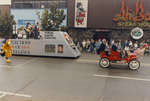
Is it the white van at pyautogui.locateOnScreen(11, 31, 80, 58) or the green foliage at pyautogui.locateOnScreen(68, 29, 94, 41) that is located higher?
the green foliage at pyautogui.locateOnScreen(68, 29, 94, 41)

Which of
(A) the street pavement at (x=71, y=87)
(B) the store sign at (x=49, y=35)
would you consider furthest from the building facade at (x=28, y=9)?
(A) the street pavement at (x=71, y=87)

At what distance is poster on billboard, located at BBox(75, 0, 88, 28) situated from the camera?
67.2 ft

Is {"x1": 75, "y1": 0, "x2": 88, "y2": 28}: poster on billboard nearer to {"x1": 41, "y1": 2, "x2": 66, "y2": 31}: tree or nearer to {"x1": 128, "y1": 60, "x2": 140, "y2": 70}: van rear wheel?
{"x1": 41, "y1": 2, "x2": 66, "y2": 31}: tree

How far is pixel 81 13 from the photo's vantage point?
67.6 ft

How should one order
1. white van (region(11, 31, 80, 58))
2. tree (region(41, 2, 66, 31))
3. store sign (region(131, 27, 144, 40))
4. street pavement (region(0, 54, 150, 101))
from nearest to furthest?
street pavement (region(0, 54, 150, 101)), white van (region(11, 31, 80, 58)), tree (region(41, 2, 66, 31)), store sign (region(131, 27, 144, 40))

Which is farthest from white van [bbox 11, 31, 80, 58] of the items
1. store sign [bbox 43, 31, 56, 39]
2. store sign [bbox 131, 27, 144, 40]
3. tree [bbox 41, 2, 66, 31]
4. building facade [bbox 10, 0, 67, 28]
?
building facade [bbox 10, 0, 67, 28]

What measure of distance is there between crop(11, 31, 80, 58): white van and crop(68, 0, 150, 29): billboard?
9028mm

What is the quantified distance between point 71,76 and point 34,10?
Result: 62.8 ft

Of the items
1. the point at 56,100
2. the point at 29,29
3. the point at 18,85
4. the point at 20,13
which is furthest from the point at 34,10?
the point at 56,100

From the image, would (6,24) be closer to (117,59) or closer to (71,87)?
(117,59)

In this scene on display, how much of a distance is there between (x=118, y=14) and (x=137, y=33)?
3.46 metres

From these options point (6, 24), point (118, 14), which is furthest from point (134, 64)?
point (6, 24)

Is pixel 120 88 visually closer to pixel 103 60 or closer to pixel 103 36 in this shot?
pixel 103 60

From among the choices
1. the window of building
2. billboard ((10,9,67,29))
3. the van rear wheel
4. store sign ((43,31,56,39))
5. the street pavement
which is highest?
billboard ((10,9,67,29))
